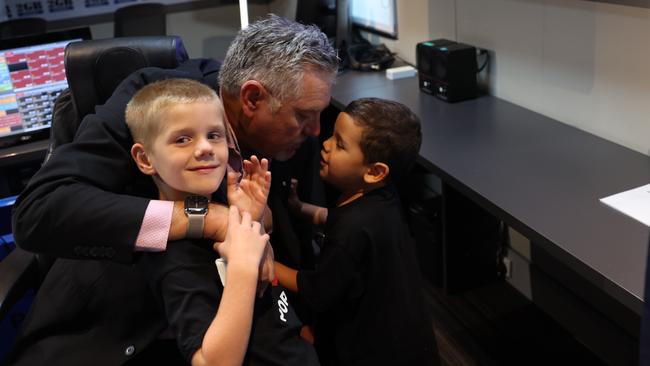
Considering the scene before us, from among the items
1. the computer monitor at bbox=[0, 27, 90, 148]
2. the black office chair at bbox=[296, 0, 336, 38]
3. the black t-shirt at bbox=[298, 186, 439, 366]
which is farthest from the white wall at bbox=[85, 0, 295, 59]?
the black t-shirt at bbox=[298, 186, 439, 366]

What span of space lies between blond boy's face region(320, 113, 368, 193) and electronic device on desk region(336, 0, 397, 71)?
1557 millimetres

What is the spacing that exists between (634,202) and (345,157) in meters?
0.73

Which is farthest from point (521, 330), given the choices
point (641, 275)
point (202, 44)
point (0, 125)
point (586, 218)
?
point (202, 44)

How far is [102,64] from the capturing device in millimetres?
1521

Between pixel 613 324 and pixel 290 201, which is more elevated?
pixel 290 201

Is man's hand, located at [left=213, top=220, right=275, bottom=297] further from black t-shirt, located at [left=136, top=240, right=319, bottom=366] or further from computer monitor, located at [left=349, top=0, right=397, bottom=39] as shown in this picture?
computer monitor, located at [left=349, top=0, right=397, bottom=39]

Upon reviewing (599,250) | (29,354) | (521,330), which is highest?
(599,250)

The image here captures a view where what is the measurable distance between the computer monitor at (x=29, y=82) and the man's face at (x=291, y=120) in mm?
1288

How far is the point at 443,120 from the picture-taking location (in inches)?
84.0

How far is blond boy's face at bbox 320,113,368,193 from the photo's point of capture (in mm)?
1373

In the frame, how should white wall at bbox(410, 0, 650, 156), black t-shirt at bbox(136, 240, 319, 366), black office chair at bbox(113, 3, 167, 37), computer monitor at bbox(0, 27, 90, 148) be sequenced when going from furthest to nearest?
black office chair at bbox(113, 3, 167, 37), computer monitor at bbox(0, 27, 90, 148), white wall at bbox(410, 0, 650, 156), black t-shirt at bbox(136, 240, 319, 366)

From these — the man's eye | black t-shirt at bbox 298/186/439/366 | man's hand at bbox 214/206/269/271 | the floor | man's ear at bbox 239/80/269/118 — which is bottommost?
the floor

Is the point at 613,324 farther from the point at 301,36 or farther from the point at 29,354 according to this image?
the point at 29,354

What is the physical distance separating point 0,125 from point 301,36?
1.60 m
